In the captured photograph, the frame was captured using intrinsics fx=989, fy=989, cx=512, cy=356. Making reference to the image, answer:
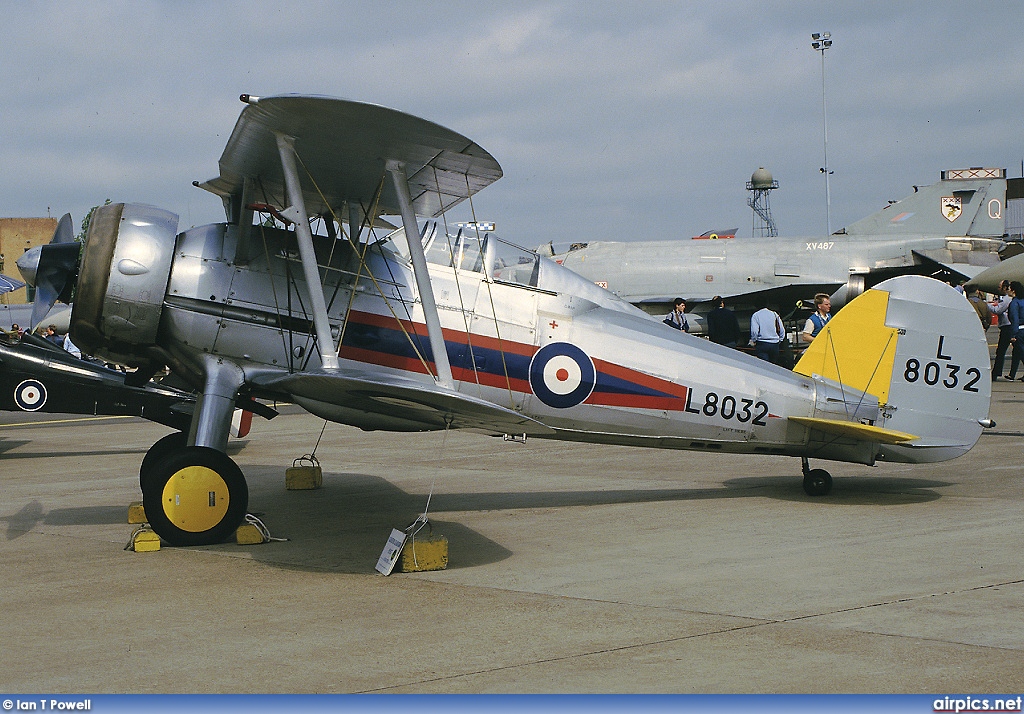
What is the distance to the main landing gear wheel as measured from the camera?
6621mm

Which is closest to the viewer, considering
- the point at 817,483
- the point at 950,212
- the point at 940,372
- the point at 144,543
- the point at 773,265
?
the point at 144,543

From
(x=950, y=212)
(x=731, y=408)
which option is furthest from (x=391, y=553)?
(x=950, y=212)

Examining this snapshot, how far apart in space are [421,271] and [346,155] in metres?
0.95

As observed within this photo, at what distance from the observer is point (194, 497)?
22.0 ft

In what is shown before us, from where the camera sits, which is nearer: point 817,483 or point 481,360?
point 481,360

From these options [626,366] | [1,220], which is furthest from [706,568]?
[1,220]

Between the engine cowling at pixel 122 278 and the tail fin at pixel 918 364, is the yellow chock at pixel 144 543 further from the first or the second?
the tail fin at pixel 918 364

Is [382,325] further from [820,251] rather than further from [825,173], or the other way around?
[825,173]

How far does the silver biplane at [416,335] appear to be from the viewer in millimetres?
6688

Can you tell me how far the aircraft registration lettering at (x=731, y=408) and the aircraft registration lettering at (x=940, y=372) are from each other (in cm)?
136

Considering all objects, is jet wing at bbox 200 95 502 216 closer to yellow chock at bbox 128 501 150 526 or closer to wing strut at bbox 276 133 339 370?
wing strut at bbox 276 133 339 370

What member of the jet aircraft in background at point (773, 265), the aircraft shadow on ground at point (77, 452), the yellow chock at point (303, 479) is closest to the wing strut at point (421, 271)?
the yellow chock at point (303, 479)

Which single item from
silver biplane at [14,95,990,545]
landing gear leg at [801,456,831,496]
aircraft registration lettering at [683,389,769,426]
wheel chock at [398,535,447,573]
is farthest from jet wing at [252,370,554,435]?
landing gear leg at [801,456,831,496]

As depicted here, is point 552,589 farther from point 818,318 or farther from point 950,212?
point 950,212
